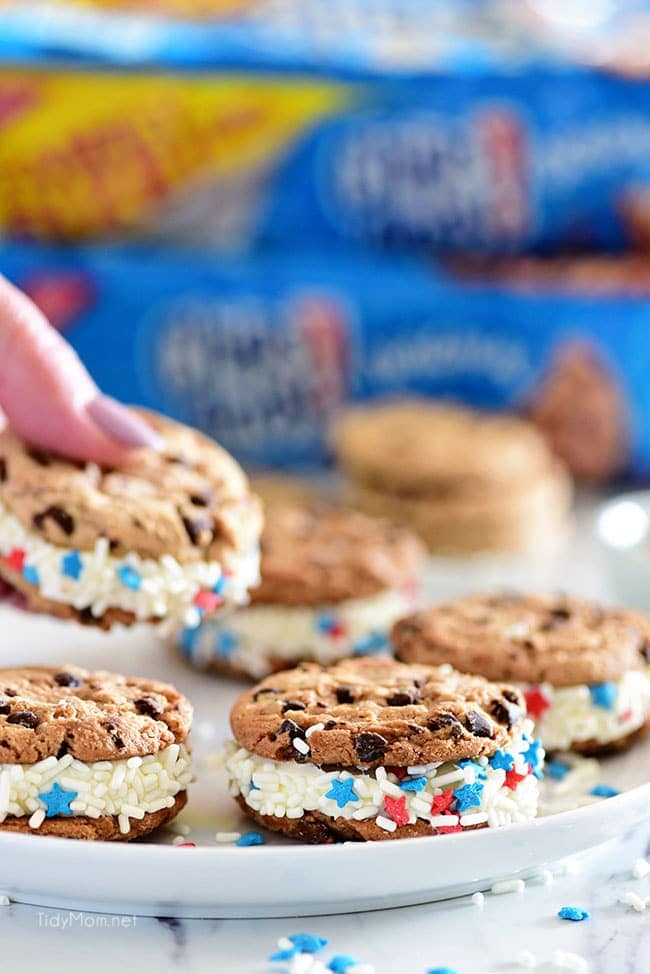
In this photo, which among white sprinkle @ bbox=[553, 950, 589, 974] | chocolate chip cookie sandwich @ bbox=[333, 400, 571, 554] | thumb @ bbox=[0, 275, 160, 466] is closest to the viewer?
Result: white sprinkle @ bbox=[553, 950, 589, 974]

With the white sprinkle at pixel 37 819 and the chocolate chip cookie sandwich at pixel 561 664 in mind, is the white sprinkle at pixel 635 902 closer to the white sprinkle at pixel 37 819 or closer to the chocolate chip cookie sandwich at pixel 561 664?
the chocolate chip cookie sandwich at pixel 561 664

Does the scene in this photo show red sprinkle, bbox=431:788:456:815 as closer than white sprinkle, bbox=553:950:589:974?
No

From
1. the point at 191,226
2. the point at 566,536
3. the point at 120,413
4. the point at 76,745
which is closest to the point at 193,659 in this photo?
the point at 120,413

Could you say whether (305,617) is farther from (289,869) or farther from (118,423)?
(289,869)

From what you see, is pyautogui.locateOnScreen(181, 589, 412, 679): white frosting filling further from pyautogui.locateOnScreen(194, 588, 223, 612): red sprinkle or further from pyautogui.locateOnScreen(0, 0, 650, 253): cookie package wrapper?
pyautogui.locateOnScreen(0, 0, 650, 253): cookie package wrapper

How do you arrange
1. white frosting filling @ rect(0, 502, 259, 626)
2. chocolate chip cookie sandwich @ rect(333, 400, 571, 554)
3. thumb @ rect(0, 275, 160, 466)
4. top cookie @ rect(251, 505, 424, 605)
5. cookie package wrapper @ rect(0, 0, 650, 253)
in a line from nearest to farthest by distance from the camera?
white frosting filling @ rect(0, 502, 259, 626)
thumb @ rect(0, 275, 160, 466)
top cookie @ rect(251, 505, 424, 605)
chocolate chip cookie sandwich @ rect(333, 400, 571, 554)
cookie package wrapper @ rect(0, 0, 650, 253)

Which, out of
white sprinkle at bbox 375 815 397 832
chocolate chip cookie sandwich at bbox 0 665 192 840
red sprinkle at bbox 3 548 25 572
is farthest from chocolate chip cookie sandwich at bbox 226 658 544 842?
red sprinkle at bbox 3 548 25 572
